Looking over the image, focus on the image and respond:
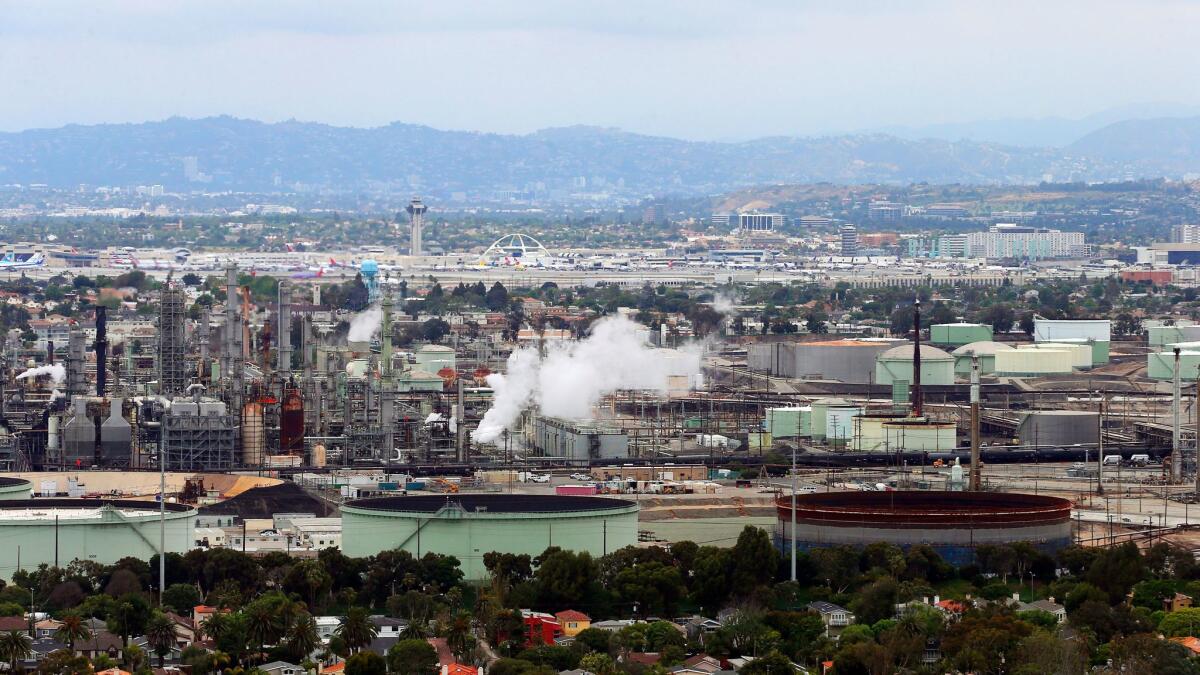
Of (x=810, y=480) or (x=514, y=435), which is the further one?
(x=514, y=435)

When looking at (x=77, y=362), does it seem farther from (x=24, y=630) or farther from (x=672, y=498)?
(x=24, y=630)

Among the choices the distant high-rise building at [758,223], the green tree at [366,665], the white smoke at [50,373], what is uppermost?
the distant high-rise building at [758,223]

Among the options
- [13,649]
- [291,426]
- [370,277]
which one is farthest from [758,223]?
[13,649]

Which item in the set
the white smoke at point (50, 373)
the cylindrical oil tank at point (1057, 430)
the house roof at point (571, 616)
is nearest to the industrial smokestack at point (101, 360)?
the white smoke at point (50, 373)

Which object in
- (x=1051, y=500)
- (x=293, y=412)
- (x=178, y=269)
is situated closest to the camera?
(x=1051, y=500)

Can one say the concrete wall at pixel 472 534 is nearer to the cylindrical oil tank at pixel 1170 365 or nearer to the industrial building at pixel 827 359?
the cylindrical oil tank at pixel 1170 365

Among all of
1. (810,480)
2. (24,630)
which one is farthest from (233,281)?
(24,630)
